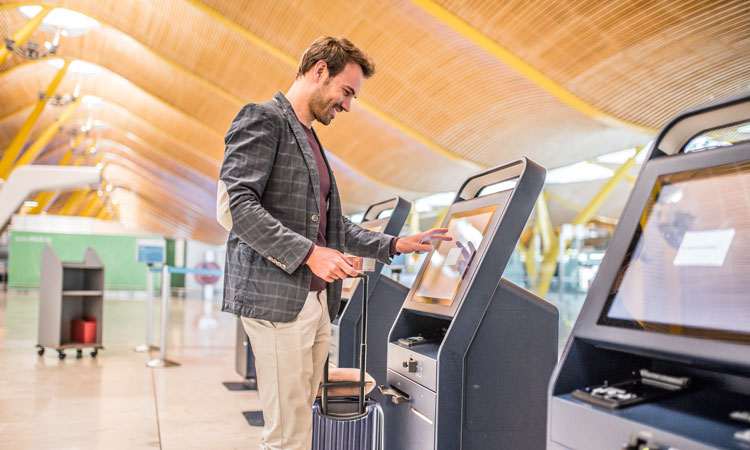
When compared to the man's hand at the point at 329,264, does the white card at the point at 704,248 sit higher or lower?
higher

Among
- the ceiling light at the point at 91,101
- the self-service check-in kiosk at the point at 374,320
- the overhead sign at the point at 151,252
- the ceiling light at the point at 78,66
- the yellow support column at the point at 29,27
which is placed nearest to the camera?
the self-service check-in kiosk at the point at 374,320

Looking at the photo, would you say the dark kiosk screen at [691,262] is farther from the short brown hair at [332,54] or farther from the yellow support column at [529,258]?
the yellow support column at [529,258]

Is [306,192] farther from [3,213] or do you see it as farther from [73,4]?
[73,4]

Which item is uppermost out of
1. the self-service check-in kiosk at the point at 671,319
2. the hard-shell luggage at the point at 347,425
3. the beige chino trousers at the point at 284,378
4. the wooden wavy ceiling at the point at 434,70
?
the wooden wavy ceiling at the point at 434,70

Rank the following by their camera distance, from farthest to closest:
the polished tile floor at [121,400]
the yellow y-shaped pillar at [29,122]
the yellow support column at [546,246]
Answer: the yellow y-shaped pillar at [29,122], the yellow support column at [546,246], the polished tile floor at [121,400]

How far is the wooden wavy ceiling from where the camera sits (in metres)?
8.89

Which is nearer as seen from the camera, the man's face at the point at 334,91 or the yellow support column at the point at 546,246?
the man's face at the point at 334,91

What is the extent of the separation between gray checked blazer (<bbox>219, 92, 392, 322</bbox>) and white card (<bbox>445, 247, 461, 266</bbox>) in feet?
2.34

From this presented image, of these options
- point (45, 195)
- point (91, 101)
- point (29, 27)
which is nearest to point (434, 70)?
point (29, 27)

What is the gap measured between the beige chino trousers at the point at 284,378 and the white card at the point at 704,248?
3.34ft

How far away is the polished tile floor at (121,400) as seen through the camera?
3.88 meters

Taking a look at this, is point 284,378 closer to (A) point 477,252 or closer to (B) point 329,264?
(B) point 329,264

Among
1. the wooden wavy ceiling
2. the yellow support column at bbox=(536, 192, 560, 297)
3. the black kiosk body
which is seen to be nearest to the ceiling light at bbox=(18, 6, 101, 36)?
the wooden wavy ceiling

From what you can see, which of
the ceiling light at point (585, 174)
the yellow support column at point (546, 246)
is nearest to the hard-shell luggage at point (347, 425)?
the yellow support column at point (546, 246)
